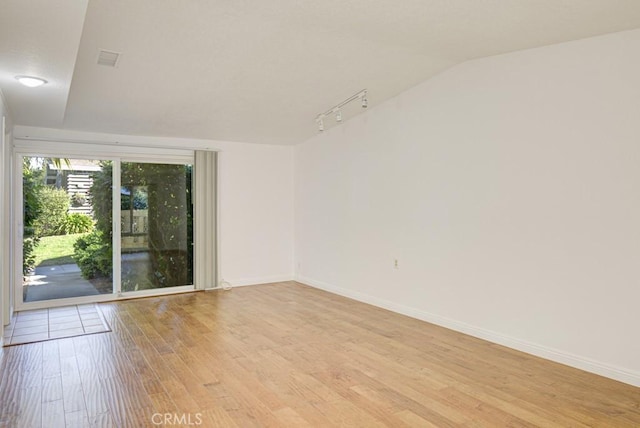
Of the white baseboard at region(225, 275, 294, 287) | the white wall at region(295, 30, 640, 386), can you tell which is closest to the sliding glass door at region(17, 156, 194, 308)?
the white baseboard at region(225, 275, 294, 287)

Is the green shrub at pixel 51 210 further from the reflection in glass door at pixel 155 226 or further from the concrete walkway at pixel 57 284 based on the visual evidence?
the reflection in glass door at pixel 155 226

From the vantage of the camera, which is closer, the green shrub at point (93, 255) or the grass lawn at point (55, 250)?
the grass lawn at point (55, 250)

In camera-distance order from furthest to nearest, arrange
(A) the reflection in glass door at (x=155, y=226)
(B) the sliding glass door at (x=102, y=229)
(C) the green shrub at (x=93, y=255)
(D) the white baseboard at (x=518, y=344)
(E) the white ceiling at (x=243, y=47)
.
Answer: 1. (A) the reflection in glass door at (x=155, y=226)
2. (C) the green shrub at (x=93, y=255)
3. (B) the sliding glass door at (x=102, y=229)
4. (D) the white baseboard at (x=518, y=344)
5. (E) the white ceiling at (x=243, y=47)

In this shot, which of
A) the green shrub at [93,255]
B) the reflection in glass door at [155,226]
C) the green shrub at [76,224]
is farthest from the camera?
the reflection in glass door at [155,226]

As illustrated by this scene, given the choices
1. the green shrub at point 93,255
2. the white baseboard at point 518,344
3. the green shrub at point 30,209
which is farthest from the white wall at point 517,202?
the green shrub at point 30,209

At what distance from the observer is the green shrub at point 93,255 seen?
18.0ft

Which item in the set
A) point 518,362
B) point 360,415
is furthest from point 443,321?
point 360,415

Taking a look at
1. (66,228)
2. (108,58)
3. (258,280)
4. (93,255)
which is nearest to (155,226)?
(93,255)

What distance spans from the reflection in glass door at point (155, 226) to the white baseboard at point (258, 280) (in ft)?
2.24

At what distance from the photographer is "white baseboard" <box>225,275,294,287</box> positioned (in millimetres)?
6560

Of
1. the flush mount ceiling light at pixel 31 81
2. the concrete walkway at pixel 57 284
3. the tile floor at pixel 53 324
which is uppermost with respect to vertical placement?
the flush mount ceiling light at pixel 31 81

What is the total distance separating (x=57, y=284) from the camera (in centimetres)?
534

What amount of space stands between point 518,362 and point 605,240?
3.96 ft

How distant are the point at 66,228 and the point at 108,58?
2789mm
